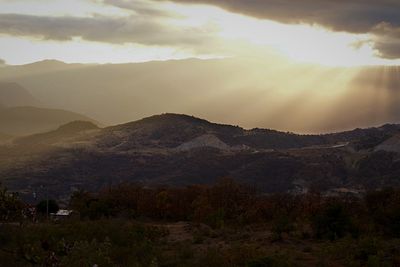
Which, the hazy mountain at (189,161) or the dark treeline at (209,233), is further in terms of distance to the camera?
the hazy mountain at (189,161)

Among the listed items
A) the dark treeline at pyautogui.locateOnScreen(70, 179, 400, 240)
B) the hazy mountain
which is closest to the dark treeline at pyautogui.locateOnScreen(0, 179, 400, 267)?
the dark treeline at pyautogui.locateOnScreen(70, 179, 400, 240)

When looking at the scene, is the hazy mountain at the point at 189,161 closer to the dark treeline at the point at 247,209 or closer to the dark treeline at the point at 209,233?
the dark treeline at the point at 247,209

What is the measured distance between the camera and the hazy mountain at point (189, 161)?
108562 mm

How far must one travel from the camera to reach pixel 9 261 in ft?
59.2

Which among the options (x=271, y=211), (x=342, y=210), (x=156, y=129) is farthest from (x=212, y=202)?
(x=156, y=129)

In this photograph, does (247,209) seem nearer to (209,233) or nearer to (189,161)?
(209,233)

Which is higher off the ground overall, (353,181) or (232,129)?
(232,129)

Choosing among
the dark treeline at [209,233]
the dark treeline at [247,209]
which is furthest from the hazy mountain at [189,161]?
the dark treeline at [209,233]

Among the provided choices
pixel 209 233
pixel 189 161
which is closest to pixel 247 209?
pixel 209 233

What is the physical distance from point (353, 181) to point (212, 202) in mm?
72278

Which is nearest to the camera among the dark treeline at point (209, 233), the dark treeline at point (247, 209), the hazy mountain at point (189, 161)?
the dark treeline at point (209, 233)

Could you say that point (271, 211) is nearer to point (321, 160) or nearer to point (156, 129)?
point (321, 160)

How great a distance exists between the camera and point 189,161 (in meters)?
128

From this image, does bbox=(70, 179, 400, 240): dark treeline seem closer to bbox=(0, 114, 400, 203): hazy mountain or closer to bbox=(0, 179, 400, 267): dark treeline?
bbox=(0, 179, 400, 267): dark treeline
